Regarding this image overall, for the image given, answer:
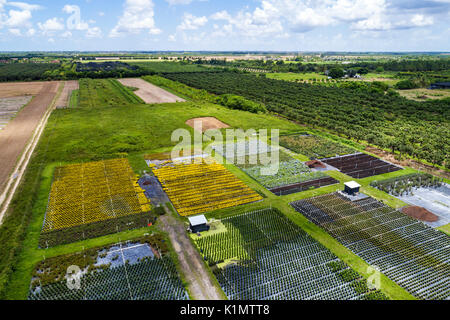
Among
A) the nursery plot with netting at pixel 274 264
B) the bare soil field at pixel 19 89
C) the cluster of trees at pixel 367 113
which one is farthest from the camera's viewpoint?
the bare soil field at pixel 19 89

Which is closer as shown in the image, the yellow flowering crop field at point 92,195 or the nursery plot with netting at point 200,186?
the yellow flowering crop field at point 92,195

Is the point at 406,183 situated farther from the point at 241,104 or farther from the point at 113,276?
the point at 241,104

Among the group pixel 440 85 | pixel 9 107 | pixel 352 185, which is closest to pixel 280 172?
pixel 352 185

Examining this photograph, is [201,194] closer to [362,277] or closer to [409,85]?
[362,277]

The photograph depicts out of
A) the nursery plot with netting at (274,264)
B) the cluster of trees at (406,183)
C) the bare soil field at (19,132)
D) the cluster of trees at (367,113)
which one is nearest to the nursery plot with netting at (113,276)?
the nursery plot with netting at (274,264)

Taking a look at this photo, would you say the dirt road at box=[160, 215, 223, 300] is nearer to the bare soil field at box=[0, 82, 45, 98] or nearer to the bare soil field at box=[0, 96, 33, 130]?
the bare soil field at box=[0, 96, 33, 130]

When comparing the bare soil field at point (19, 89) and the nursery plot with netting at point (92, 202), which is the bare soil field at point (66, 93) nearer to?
the bare soil field at point (19, 89)
